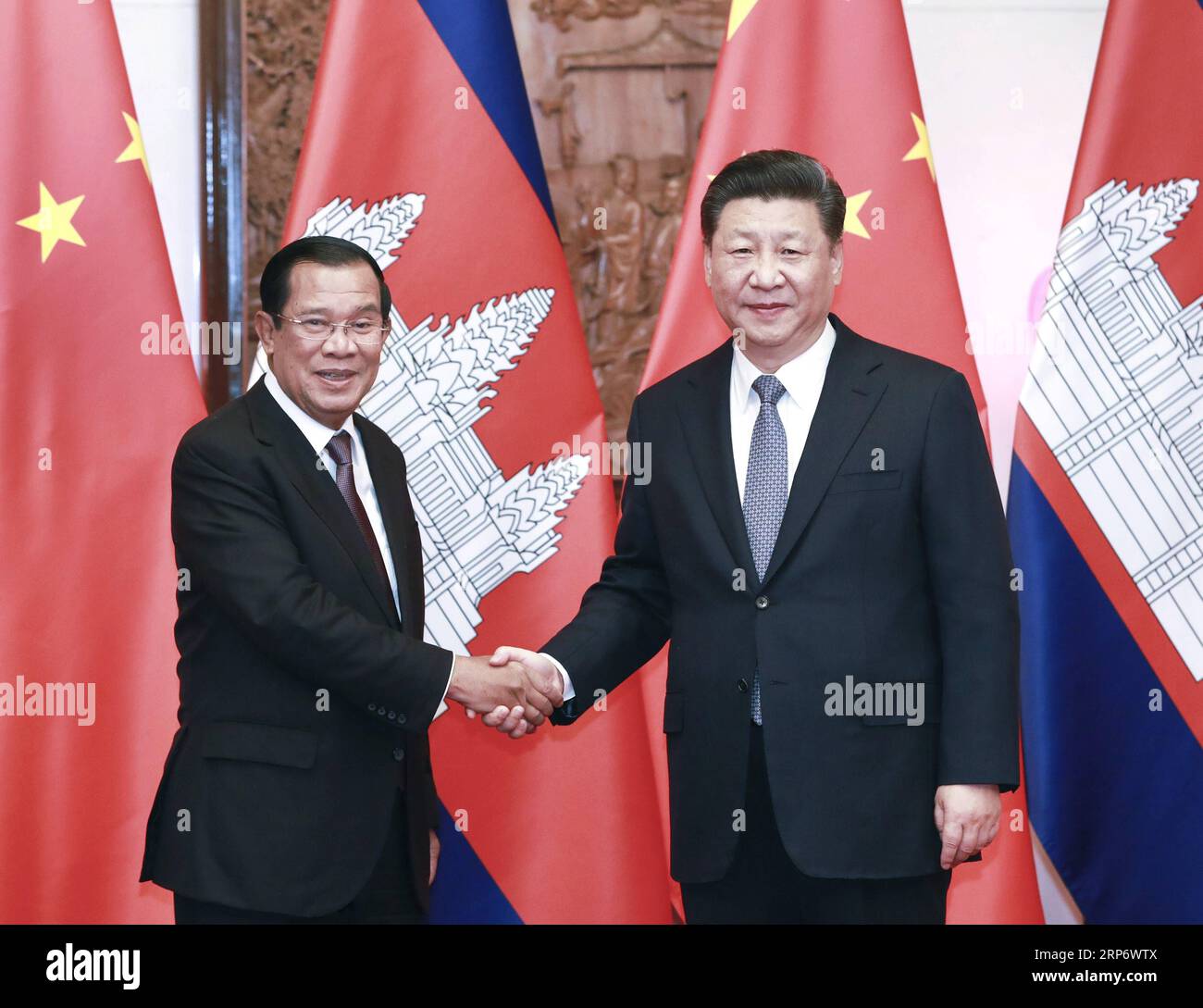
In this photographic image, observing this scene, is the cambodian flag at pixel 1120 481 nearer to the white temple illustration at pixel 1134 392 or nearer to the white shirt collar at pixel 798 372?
the white temple illustration at pixel 1134 392

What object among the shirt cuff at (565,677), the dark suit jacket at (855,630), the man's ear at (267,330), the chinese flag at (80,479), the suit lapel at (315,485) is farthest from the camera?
the chinese flag at (80,479)

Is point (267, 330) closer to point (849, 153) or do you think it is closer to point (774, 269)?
point (774, 269)

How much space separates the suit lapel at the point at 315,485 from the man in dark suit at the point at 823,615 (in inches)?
19.0

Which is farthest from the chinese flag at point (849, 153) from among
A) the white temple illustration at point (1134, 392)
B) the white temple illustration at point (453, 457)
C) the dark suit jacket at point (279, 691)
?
the dark suit jacket at point (279, 691)

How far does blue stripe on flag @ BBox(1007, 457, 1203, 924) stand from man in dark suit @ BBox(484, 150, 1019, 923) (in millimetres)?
886

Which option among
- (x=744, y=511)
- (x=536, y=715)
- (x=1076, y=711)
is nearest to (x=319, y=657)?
(x=536, y=715)

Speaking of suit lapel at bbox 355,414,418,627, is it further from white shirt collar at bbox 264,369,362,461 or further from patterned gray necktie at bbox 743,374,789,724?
patterned gray necktie at bbox 743,374,789,724

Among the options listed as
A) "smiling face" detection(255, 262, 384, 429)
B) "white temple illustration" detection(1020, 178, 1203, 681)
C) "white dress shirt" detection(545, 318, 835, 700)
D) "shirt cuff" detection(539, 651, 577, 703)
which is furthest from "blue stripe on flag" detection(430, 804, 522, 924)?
"white temple illustration" detection(1020, 178, 1203, 681)

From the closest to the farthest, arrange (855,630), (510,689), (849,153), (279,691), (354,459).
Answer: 1. (855,630)
2. (279,691)
3. (354,459)
4. (510,689)
5. (849,153)

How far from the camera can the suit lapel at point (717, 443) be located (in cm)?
195

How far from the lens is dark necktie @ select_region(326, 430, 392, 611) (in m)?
2.14

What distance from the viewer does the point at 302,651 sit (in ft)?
6.48

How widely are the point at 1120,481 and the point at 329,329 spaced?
1670 mm

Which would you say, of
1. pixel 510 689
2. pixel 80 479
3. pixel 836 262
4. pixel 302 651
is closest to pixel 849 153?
pixel 836 262
